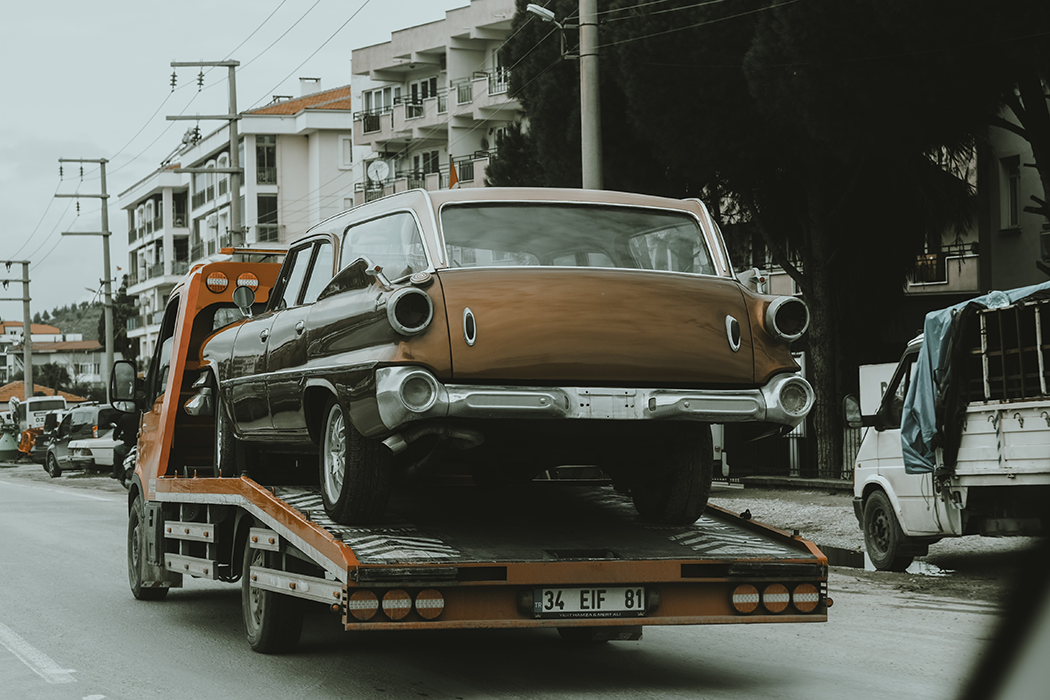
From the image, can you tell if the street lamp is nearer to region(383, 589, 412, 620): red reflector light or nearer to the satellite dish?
region(383, 589, 412, 620): red reflector light

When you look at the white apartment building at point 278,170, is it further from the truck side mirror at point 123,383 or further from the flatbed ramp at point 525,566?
the flatbed ramp at point 525,566

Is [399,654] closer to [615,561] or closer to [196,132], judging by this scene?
[615,561]

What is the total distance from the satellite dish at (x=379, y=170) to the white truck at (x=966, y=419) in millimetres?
43550

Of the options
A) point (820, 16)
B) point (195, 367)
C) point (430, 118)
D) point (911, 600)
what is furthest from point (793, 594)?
point (430, 118)

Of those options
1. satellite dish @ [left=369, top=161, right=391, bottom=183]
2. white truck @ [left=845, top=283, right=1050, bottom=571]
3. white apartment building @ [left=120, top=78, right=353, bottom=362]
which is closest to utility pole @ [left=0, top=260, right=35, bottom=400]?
white apartment building @ [left=120, top=78, right=353, bottom=362]

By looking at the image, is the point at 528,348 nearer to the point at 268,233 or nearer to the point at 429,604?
the point at 429,604

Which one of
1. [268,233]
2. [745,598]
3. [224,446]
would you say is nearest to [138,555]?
[224,446]

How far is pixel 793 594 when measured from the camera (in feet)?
23.6

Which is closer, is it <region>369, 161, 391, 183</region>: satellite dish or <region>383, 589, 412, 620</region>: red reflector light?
<region>383, 589, 412, 620</region>: red reflector light

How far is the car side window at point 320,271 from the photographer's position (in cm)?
845

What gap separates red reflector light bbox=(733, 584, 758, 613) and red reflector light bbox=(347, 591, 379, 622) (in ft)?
5.89

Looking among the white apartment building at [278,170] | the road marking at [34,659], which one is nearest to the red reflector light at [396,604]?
the road marking at [34,659]

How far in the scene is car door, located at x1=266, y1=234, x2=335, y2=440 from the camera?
807 cm

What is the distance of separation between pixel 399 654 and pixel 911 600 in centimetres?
489
